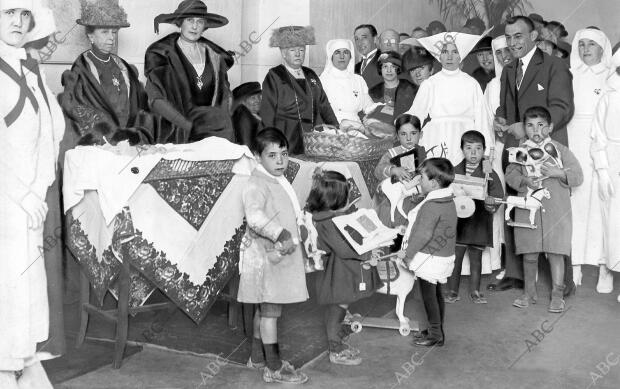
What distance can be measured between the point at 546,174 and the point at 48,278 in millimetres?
3516

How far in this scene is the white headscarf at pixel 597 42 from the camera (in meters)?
6.86

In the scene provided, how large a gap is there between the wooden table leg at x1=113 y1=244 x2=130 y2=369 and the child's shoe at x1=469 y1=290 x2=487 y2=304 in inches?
103

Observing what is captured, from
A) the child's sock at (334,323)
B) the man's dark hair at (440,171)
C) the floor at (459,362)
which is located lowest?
the floor at (459,362)

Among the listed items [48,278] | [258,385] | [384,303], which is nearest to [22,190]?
[48,278]

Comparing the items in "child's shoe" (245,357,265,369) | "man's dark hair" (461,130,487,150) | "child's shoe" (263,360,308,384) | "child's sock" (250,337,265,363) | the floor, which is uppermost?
"man's dark hair" (461,130,487,150)

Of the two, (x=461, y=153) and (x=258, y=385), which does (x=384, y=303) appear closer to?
(x=461, y=153)

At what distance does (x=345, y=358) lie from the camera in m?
4.99

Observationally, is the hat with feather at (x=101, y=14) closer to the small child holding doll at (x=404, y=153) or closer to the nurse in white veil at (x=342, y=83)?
the small child holding doll at (x=404, y=153)

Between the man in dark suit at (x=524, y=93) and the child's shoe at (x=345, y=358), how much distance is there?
6.88 feet

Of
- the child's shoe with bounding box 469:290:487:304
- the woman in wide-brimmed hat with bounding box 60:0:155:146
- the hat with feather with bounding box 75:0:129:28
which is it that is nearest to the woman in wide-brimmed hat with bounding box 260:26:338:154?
the woman in wide-brimmed hat with bounding box 60:0:155:146

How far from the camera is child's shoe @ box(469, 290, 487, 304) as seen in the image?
6.38 m

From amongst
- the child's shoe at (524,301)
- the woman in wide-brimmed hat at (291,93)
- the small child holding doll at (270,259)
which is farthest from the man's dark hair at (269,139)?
the child's shoe at (524,301)

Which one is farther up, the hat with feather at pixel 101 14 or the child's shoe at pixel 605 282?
the hat with feather at pixel 101 14

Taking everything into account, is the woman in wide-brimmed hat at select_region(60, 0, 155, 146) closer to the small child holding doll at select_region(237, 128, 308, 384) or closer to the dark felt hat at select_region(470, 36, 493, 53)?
the small child holding doll at select_region(237, 128, 308, 384)
